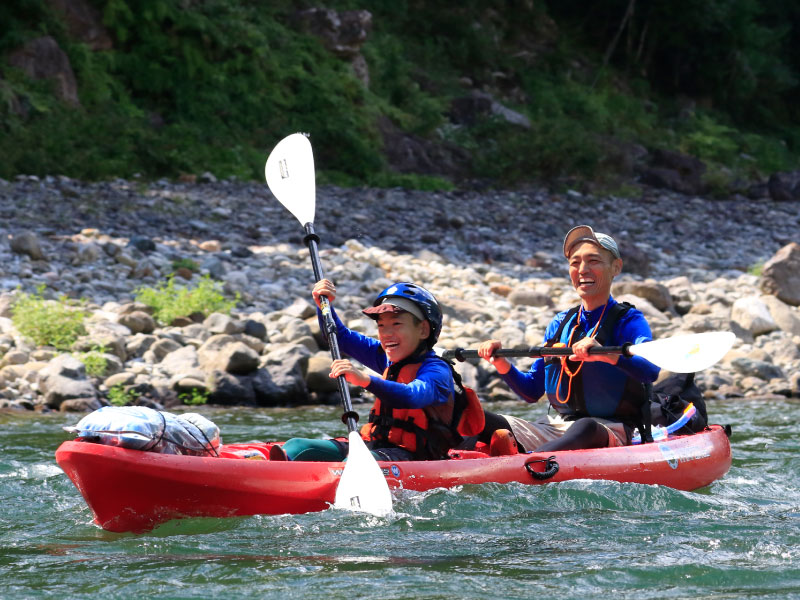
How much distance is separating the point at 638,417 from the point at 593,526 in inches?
40.1

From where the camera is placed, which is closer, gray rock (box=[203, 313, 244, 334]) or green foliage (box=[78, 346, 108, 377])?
green foliage (box=[78, 346, 108, 377])

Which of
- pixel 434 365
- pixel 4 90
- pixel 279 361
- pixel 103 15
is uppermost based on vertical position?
pixel 103 15

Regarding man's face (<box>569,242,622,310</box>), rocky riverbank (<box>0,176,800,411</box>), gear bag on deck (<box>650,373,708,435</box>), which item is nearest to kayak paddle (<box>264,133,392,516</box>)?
man's face (<box>569,242,622,310</box>)

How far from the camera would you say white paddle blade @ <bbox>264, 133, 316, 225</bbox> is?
5777 mm

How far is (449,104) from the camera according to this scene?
771 inches

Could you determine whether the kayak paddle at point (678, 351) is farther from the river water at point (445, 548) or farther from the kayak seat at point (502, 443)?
the river water at point (445, 548)

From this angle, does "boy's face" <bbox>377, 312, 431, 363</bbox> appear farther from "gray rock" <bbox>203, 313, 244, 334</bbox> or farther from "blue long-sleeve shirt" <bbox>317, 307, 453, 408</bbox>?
"gray rock" <bbox>203, 313, 244, 334</bbox>

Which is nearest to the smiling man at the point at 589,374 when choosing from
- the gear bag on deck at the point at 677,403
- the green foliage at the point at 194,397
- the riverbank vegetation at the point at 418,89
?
the gear bag on deck at the point at 677,403

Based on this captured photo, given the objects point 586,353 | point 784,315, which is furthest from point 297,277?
point 586,353

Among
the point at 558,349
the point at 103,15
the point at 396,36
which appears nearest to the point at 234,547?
Result: the point at 558,349

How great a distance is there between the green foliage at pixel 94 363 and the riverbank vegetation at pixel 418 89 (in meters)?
6.06

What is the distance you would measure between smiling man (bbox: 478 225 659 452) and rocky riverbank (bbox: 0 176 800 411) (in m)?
2.88

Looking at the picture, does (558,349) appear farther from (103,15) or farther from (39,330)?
(103,15)

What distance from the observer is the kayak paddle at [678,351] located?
14.2 feet
